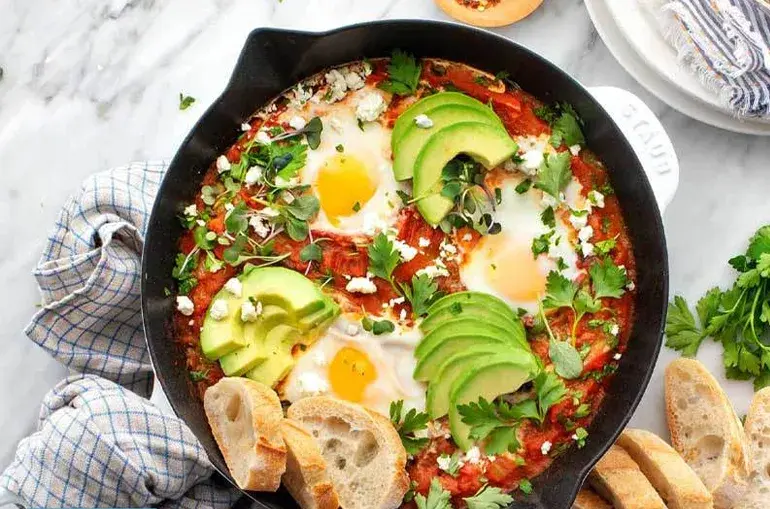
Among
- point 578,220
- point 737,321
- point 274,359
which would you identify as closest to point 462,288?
point 578,220

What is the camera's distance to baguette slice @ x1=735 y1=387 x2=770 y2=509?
372cm

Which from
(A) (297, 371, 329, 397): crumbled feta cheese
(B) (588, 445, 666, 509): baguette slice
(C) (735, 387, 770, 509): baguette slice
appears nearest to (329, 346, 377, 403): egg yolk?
(A) (297, 371, 329, 397): crumbled feta cheese

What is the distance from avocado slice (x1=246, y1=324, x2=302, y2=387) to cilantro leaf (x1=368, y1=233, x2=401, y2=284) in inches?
12.7

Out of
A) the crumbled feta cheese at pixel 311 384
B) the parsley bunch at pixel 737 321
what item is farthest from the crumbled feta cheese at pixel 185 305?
the parsley bunch at pixel 737 321

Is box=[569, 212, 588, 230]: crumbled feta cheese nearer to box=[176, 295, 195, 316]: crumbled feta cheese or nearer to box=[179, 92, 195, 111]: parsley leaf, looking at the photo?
box=[176, 295, 195, 316]: crumbled feta cheese

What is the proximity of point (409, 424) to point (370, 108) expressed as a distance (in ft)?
3.35

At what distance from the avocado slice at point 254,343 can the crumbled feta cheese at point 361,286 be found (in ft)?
0.78

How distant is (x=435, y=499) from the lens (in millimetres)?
3459

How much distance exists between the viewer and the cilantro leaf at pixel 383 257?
11.3 feet

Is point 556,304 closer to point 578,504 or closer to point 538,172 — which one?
point 538,172

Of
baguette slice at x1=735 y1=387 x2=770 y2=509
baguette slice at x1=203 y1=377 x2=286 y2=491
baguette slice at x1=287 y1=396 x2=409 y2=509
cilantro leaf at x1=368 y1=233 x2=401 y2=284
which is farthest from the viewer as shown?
baguette slice at x1=735 y1=387 x2=770 y2=509

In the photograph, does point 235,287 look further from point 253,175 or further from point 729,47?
point 729,47

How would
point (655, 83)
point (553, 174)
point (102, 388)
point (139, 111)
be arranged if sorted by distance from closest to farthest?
point (553, 174), point (102, 388), point (655, 83), point (139, 111)

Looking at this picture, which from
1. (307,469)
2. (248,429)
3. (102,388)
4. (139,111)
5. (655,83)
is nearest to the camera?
(307,469)
